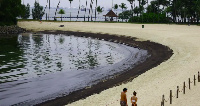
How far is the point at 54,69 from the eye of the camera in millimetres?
38500

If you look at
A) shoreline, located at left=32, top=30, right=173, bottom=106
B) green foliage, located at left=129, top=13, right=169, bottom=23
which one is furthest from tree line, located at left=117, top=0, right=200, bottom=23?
shoreline, located at left=32, top=30, right=173, bottom=106

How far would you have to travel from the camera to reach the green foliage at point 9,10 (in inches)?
3391

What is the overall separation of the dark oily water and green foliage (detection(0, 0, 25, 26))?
33356mm

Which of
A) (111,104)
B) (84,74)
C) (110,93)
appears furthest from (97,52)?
(111,104)

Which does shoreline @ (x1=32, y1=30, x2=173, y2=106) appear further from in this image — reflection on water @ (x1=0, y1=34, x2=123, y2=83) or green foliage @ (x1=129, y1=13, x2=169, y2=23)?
green foliage @ (x1=129, y1=13, x2=169, y2=23)

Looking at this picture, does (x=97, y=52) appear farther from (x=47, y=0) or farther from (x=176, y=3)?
(x=47, y=0)

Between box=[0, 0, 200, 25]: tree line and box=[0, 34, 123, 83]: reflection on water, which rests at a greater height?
box=[0, 0, 200, 25]: tree line

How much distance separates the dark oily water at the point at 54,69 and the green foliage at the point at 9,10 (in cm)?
3336

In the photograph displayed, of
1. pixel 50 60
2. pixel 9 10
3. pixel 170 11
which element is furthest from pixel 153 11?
pixel 50 60

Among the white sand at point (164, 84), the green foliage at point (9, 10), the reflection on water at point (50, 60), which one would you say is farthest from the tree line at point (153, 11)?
the white sand at point (164, 84)

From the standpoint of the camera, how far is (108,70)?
3788cm

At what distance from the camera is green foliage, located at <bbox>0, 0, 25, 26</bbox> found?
8612cm

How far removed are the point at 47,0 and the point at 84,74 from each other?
103 meters

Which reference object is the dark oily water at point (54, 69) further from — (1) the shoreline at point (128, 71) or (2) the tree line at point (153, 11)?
(2) the tree line at point (153, 11)
